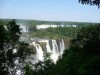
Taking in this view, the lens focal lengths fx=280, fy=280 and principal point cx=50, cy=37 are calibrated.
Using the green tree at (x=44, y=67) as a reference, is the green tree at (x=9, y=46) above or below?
above

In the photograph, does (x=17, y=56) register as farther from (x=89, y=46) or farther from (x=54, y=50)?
(x=54, y=50)

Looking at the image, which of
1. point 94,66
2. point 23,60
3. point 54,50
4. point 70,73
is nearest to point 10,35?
point 23,60

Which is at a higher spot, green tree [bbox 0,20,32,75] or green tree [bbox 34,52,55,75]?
green tree [bbox 0,20,32,75]

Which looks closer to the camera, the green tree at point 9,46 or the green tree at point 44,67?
the green tree at point 9,46

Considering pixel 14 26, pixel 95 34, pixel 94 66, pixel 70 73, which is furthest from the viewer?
pixel 95 34

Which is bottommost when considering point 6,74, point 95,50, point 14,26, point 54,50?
point 54,50

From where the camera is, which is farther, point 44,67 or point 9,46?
point 44,67

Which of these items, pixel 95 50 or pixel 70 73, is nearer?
pixel 70 73

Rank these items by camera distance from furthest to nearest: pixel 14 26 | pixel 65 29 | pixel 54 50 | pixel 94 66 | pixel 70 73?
pixel 65 29
pixel 54 50
pixel 14 26
pixel 70 73
pixel 94 66

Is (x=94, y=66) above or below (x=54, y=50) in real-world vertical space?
above

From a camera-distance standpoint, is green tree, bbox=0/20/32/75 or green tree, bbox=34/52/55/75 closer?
green tree, bbox=0/20/32/75

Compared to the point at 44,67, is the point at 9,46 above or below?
above
